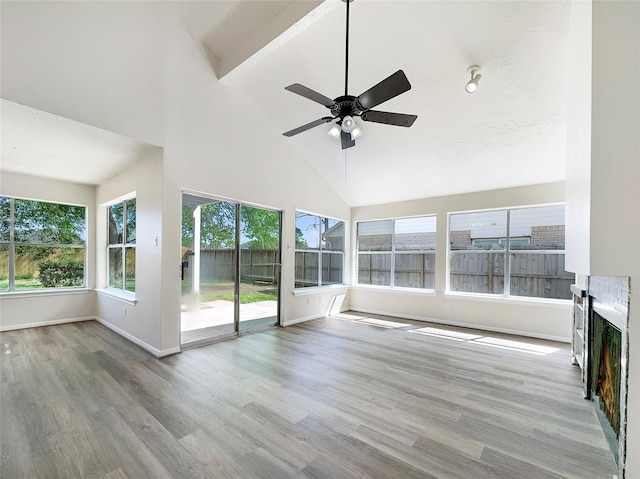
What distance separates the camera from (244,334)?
14.8ft

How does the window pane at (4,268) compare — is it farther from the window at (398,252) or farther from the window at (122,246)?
the window at (398,252)

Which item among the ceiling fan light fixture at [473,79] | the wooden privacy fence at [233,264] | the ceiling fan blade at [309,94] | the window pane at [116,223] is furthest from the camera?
the window pane at [116,223]

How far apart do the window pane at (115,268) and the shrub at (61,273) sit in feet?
2.08

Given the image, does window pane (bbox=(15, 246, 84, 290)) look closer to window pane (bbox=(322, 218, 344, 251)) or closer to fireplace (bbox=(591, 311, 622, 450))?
window pane (bbox=(322, 218, 344, 251))

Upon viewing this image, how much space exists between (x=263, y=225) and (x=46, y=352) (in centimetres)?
333

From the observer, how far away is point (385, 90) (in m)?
2.16

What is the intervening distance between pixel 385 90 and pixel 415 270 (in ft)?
14.8

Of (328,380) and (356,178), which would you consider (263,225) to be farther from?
(328,380)

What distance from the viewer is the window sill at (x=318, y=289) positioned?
5389mm

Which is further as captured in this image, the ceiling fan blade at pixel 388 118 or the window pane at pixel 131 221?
the window pane at pixel 131 221

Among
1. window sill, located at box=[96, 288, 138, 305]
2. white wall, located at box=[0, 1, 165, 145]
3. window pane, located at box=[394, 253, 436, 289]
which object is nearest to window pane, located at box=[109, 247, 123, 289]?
window sill, located at box=[96, 288, 138, 305]

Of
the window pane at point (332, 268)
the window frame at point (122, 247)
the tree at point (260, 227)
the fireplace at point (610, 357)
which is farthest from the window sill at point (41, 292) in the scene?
the fireplace at point (610, 357)

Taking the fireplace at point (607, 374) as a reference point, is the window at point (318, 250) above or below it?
above

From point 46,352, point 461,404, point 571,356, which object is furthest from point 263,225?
point 571,356
